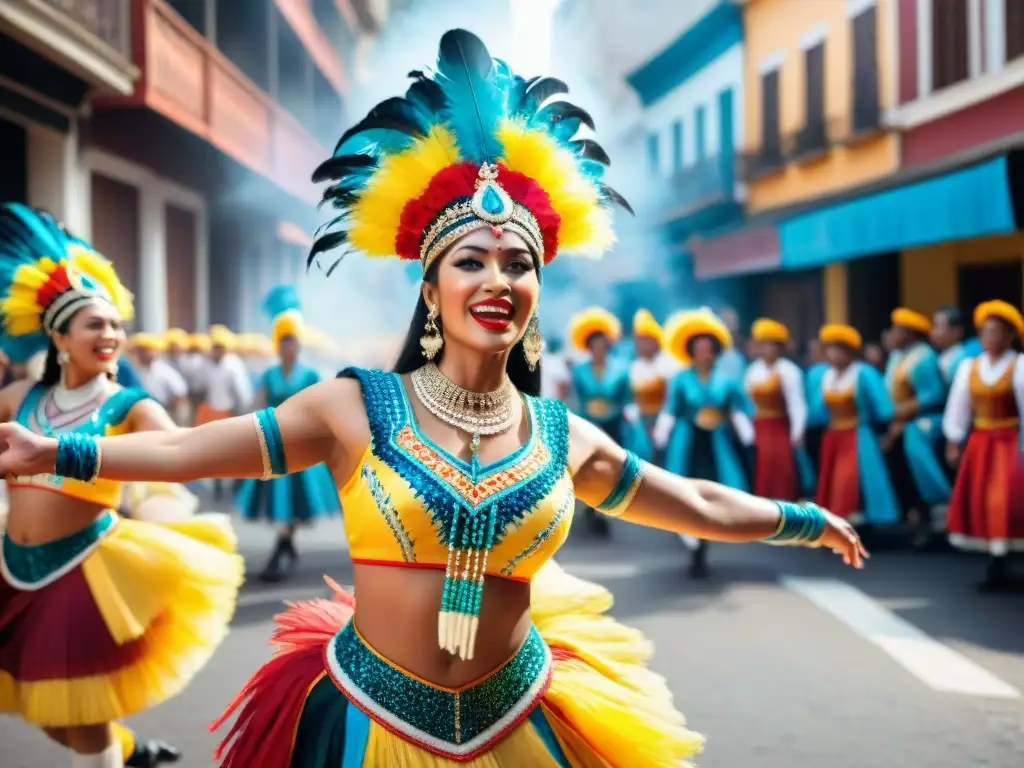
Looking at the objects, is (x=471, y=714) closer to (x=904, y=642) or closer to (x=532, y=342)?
(x=532, y=342)

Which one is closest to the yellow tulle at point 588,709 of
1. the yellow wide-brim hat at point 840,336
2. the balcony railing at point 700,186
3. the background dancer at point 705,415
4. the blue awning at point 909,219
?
the background dancer at point 705,415

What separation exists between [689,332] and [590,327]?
295cm

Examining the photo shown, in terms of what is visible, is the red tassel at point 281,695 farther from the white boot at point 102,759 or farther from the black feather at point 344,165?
the white boot at point 102,759

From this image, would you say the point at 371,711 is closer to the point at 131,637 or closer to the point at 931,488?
the point at 131,637

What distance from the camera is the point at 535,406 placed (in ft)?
9.86

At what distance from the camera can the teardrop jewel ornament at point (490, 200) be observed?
9.10ft

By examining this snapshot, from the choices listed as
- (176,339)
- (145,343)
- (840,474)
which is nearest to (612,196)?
(840,474)

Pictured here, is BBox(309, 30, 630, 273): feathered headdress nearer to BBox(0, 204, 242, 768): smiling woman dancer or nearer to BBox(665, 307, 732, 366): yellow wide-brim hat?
BBox(0, 204, 242, 768): smiling woman dancer

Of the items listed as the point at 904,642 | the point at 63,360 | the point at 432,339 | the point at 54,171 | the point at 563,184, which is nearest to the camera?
the point at 432,339

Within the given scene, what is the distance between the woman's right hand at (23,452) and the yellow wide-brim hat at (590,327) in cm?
1051

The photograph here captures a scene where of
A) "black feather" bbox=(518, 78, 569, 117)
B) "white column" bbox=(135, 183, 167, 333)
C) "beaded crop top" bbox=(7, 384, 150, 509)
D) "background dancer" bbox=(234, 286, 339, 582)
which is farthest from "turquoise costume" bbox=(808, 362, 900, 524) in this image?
"white column" bbox=(135, 183, 167, 333)

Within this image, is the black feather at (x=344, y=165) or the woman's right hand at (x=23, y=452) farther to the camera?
the black feather at (x=344, y=165)

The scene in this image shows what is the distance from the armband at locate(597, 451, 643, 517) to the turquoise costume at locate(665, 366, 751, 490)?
22.3ft

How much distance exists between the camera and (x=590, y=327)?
13.0 metres
